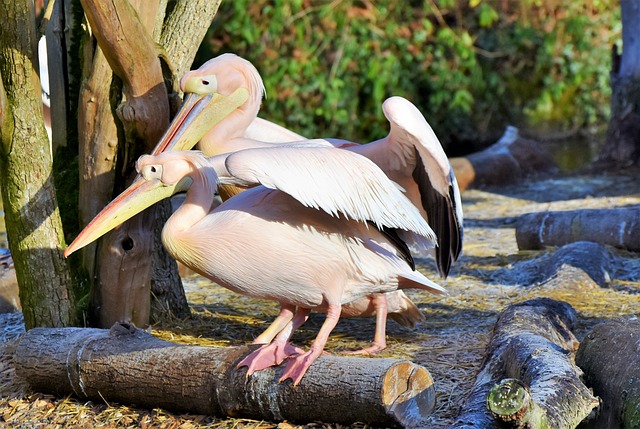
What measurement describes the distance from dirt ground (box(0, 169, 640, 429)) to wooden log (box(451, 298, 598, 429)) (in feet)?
0.41

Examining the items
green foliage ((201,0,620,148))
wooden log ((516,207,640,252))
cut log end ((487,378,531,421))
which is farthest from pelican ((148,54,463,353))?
green foliage ((201,0,620,148))

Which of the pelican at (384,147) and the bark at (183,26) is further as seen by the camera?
the bark at (183,26)

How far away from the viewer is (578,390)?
2459mm

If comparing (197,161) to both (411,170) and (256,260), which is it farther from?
(411,170)

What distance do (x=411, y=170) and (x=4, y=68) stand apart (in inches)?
59.7

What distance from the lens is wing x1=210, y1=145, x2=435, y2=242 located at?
2.74 m

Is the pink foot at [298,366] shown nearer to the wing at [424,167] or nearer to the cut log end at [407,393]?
the cut log end at [407,393]

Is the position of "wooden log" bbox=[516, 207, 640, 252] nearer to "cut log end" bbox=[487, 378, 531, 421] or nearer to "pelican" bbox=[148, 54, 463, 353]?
"pelican" bbox=[148, 54, 463, 353]

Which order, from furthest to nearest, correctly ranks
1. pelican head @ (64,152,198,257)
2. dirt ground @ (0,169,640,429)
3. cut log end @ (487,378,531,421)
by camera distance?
pelican head @ (64,152,198,257) < dirt ground @ (0,169,640,429) < cut log end @ (487,378,531,421)

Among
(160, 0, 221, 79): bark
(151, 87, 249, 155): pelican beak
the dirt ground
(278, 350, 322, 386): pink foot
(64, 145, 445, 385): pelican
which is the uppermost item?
(160, 0, 221, 79): bark

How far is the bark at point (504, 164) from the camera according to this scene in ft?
24.8

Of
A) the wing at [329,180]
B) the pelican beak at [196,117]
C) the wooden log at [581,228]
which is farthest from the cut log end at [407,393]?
the wooden log at [581,228]

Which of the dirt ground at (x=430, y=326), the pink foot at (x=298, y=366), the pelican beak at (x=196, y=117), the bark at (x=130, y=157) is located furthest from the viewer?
the pelican beak at (x=196, y=117)

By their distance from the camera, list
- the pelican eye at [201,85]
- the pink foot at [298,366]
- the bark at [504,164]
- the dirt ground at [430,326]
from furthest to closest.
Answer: the bark at [504,164]
the pelican eye at [201,85]
the dirt ground at [430,326]
the pink foot at [298,366]
